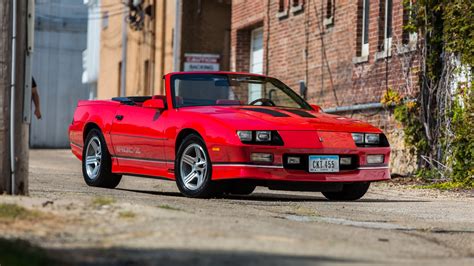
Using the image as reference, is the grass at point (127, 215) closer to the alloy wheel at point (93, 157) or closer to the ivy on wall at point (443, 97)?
the alloy wheel at point (93, 157)

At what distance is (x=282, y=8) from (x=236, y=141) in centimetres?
1379

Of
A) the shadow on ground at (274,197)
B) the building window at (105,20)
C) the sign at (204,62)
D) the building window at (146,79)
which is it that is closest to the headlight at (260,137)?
the shadow on ground at (274,197)

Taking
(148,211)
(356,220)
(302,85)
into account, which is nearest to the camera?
(148,211)

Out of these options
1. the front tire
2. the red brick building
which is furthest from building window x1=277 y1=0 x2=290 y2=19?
the front tire

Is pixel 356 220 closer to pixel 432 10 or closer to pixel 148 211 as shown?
pixel 148 211

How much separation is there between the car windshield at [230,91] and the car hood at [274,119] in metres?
0.38

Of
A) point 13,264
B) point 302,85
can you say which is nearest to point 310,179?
point 13,264

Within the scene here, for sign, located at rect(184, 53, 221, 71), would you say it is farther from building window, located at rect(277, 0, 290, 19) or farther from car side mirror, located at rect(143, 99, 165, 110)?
car side mirror, located at rect(143, 99, 165, 110)

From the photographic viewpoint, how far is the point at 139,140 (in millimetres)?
13664

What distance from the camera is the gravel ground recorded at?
6.66m

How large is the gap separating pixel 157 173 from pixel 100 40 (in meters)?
33.5

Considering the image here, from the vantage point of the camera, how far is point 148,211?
870cm

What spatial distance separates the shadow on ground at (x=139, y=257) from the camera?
20.6ft

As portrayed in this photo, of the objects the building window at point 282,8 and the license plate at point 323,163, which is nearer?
the license plate at point 323,163
